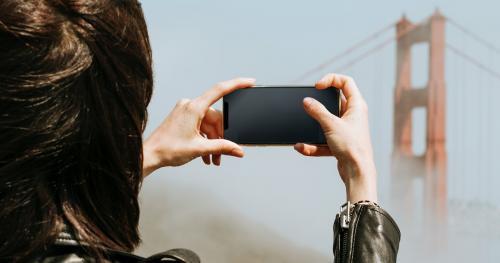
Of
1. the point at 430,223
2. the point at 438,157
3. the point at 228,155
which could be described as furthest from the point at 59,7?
the point at 430,223

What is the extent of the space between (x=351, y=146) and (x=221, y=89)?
0.67ft

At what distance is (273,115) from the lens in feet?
3.46

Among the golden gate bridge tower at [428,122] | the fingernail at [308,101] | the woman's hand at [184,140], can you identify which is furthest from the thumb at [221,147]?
the golden gate bridge tower at [428,122]

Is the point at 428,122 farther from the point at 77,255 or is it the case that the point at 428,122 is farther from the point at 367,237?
the point at 77,255

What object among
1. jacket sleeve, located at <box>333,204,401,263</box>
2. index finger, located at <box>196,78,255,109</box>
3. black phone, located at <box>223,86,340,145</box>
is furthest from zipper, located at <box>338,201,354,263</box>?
index finger, located at <box>196,78,255,109</box>

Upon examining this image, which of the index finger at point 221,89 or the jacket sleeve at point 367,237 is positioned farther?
the index finger at point 221,89

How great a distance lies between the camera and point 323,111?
985 mm

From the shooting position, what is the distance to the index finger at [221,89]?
3.32 feet

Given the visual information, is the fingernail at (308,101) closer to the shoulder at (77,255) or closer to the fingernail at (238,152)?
the fingernail at (238,152)

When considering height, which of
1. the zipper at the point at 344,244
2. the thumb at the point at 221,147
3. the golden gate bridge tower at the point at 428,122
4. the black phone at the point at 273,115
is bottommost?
the golden gate bridge tower at the point at 428,122

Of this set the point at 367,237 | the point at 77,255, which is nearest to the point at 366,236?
the point at 367,237

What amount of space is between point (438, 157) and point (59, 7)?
17.3m

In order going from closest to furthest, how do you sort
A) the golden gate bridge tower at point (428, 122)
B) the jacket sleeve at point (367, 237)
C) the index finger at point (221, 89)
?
the jacket sleeve at point (367, 237) → the index finger at point (221, 89) → the golden gate bridge tower at point (428, 122)

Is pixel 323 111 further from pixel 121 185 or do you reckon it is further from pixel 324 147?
pixel 121 185
